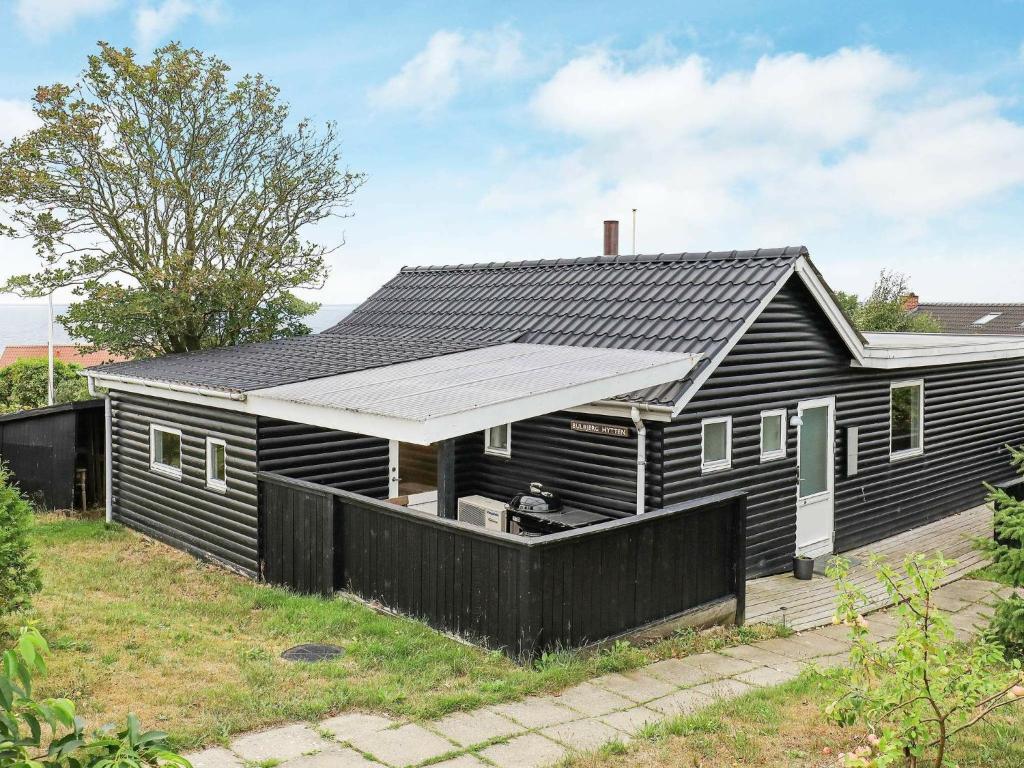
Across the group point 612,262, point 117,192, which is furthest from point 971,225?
point 117,192

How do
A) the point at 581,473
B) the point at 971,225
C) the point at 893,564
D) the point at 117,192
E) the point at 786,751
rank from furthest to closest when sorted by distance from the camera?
the point at 971,225
the point at 117,192
the point at 893,564
the point at 581,473
the point at 786,751

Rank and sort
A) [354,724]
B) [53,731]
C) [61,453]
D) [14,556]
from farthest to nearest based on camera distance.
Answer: [61,453], [14,556], [354,724], [53,731]

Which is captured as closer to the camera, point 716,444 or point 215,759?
point 215,759

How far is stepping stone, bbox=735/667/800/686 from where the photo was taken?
25.0 ft

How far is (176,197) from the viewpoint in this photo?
20750 mm

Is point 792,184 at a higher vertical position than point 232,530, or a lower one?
higher

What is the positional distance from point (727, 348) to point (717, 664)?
3906 millimetres

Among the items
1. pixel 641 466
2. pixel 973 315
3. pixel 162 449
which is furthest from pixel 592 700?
pixel 973 315

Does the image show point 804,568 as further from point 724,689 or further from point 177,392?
point 177,392

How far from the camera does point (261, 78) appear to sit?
69.5ft

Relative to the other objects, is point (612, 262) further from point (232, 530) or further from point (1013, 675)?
point (1013, 675)

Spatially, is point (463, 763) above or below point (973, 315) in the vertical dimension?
below

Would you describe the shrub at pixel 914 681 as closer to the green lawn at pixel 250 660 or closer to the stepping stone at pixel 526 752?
the stepping stone at pixel 526 752

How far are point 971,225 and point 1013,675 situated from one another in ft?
88.8
